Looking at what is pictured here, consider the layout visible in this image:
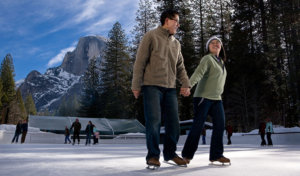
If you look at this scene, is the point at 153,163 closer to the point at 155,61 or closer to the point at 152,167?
the point at 152,167

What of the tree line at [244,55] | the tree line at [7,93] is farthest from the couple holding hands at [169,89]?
the tree line at [7,93]

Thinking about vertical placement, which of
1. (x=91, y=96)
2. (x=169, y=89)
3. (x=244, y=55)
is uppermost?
(x=244, y=55)

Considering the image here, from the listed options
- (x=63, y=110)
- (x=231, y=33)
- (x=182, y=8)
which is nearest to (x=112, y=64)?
(x=182, y=8)

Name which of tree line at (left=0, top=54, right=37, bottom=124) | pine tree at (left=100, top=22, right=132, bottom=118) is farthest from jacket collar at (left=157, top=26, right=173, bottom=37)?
tree line at (left=0, top=54, right=37, bottom=124)

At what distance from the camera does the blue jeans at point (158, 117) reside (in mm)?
2943

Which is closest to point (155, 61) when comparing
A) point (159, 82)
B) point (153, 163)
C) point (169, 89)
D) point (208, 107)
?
point (159, 82)

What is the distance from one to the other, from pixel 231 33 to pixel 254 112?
32.9 feet

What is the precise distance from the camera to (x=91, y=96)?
144 ft

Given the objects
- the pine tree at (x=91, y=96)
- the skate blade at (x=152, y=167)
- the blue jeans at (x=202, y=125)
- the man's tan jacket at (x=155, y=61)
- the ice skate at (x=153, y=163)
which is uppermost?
the pine tree at (x=91, y=96)

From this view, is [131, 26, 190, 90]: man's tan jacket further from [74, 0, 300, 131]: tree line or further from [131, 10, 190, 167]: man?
[74, 0, 300, 131]: tree line

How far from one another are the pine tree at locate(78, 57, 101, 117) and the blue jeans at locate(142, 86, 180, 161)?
37.9 meters

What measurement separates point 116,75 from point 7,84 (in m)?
36.9

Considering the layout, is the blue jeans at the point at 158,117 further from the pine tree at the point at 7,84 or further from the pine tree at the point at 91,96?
the pine tree at the point at 7,84

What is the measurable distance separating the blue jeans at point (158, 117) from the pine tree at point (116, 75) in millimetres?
34820
